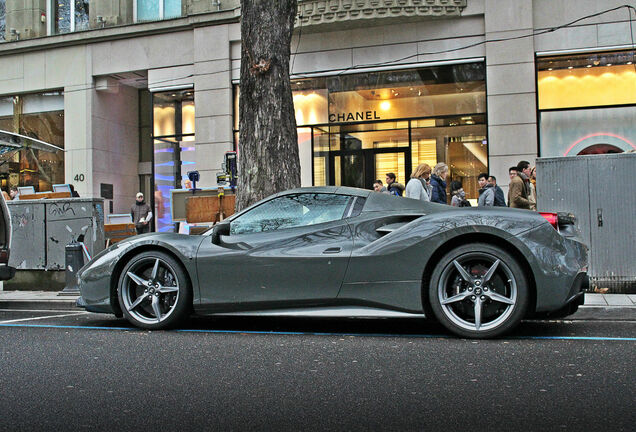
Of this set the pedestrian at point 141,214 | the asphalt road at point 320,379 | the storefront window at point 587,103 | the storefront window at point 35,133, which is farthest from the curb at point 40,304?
the storefront window at point 587,103

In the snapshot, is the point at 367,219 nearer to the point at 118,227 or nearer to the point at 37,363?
the point at 37,363

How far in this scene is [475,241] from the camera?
510cm

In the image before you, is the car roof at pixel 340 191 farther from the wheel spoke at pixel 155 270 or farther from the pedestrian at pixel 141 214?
the pedestrian at pixel 141 214

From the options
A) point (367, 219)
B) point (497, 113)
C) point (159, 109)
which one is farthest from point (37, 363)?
point (159, 109)

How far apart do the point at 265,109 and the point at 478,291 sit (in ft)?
17.9

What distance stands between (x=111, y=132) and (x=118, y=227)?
18.6ft

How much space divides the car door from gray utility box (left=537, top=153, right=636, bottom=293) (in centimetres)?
445

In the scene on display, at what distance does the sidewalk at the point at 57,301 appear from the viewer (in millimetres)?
7184

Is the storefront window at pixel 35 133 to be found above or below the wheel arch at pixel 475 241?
above

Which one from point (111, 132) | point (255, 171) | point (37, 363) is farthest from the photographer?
point (111, 132)

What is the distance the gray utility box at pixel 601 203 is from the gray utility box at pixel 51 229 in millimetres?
6974

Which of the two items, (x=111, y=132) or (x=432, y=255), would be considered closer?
(x=432, y=255)

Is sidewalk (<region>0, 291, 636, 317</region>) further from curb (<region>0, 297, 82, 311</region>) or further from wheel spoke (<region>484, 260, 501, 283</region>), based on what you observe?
wheel spoke (<region>484, 260, 501, 283</region>)

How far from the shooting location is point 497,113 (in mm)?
14406
